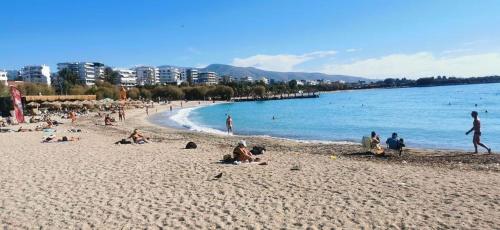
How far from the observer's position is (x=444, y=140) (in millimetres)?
24656

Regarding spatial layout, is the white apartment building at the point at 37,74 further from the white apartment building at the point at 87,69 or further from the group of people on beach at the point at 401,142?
the group of people on beach at the point at 401,142

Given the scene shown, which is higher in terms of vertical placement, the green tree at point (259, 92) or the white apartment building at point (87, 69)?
the white apartment building at point (87, 69)

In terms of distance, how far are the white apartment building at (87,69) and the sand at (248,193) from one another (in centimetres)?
17563

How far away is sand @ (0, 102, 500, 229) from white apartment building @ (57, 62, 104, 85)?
576 feet

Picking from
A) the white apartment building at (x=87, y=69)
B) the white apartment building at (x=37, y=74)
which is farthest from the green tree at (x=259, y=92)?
the white apartment building at (x=37, y=74)

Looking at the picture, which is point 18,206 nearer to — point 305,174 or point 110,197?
point 110,197

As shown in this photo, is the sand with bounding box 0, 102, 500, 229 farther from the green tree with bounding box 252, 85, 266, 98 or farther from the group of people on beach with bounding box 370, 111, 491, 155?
the green tree with bounding box 252, 85, 266, 98

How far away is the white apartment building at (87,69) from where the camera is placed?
18425cm

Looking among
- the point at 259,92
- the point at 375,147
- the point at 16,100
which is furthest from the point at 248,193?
the point at 259,92

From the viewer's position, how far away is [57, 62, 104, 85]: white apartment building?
7254 inches

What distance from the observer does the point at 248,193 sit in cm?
932

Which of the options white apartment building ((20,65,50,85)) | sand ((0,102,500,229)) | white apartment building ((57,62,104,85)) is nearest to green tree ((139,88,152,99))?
white apartment building ((57,62,104,85))

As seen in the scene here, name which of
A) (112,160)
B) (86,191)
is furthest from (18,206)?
(112,160)

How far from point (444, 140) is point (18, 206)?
71.6 ft
